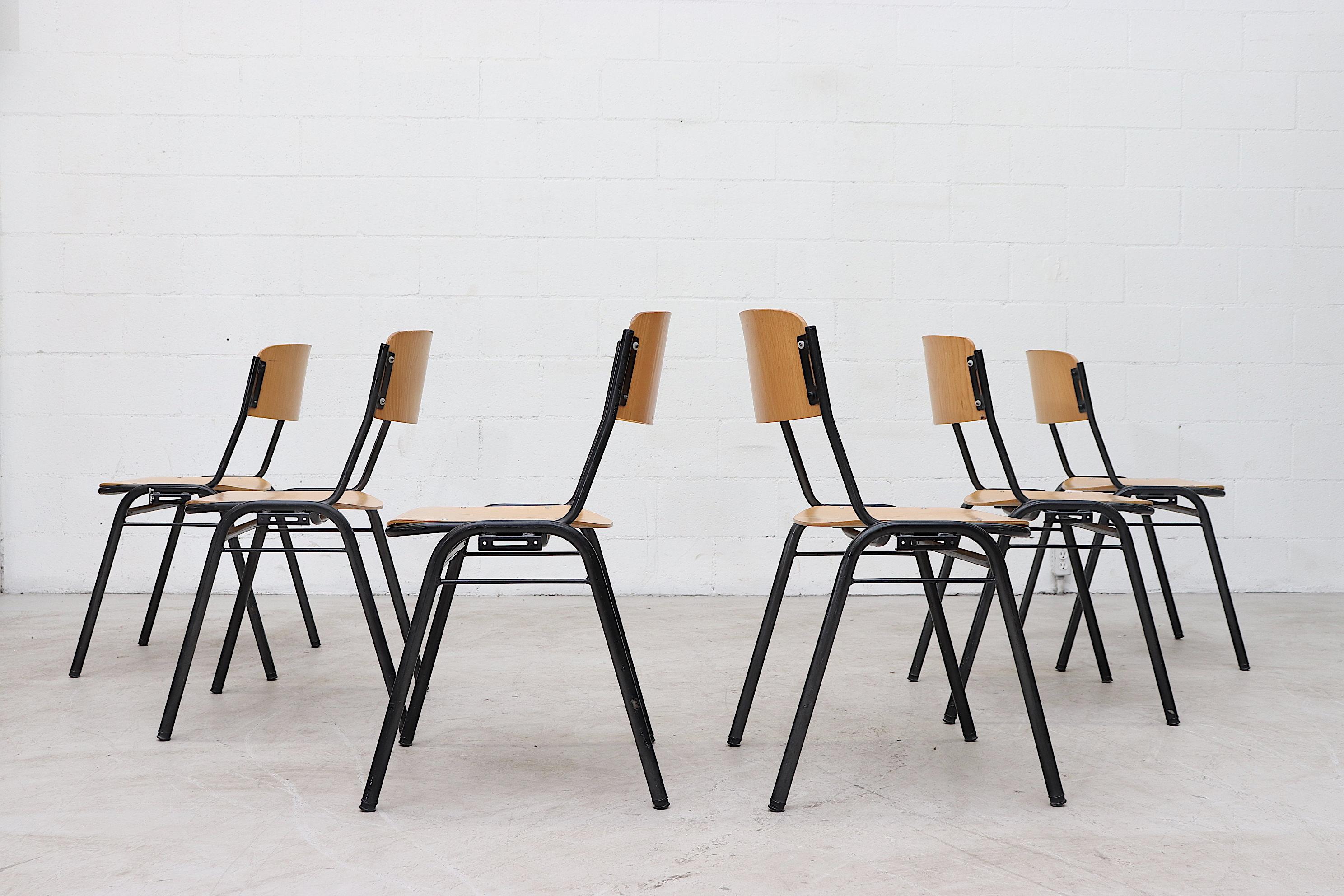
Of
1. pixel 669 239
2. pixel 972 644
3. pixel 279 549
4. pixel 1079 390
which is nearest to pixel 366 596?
pixel 279 549

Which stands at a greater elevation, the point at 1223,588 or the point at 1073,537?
the point at 1073,537

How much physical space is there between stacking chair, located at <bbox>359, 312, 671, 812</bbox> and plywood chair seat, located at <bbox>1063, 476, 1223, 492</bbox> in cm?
158

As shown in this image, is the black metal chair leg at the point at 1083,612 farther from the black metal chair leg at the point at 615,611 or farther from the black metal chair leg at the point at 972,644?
the black metal chair leg at the point at 615,611

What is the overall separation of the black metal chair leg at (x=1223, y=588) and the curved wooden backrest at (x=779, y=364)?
1.57 metres

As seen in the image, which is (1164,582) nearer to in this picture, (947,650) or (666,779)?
(947,650)

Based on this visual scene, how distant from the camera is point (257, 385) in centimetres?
254

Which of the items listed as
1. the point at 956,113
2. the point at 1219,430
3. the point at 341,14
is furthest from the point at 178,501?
the point at 1219,430

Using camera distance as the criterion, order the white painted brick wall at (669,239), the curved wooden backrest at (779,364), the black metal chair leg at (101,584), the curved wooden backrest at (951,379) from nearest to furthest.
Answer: the curved wooden backrest at (779,364) < the curved wooden backrest at (951,379) < the black metal chair leg at (101,584) < the white painted brick wall at (669,239)

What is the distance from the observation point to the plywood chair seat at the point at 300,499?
2.00m

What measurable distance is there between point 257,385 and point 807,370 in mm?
1647

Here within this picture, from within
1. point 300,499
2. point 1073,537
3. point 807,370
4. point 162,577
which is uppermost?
point 807,370

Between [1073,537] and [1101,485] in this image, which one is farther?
[1101,485]

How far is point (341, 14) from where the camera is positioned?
368 centimetres

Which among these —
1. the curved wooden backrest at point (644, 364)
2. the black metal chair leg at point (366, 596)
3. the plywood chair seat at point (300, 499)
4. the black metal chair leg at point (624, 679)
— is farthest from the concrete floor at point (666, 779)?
the curved wooden backrest at point (644, 364)
